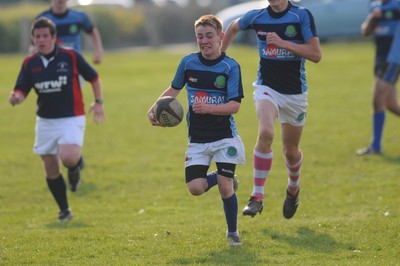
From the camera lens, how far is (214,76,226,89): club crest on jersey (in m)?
7.78

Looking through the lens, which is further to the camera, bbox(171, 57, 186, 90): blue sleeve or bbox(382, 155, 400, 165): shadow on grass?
bbox(382, 155, 400, 165): shadow on grass

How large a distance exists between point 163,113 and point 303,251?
1.72 m

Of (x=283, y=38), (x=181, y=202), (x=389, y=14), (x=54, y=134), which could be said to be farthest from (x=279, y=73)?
(x=389, y=14)

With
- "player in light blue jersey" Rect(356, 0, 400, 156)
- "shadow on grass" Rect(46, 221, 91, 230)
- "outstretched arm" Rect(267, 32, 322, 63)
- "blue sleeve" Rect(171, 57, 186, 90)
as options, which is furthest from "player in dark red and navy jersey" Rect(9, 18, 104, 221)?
"player in light blue jersey" Rect(356, 0, 400, 156)

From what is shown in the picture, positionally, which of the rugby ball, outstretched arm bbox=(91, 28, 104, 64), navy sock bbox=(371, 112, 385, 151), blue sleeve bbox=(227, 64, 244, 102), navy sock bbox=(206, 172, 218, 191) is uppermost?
blue sleeve bbox=(227, 64, 244, 102)

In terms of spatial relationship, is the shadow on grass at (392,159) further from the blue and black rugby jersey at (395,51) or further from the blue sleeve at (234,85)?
the blue sleeve at (234,85)

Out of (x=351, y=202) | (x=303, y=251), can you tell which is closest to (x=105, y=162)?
(x=351, y=202)

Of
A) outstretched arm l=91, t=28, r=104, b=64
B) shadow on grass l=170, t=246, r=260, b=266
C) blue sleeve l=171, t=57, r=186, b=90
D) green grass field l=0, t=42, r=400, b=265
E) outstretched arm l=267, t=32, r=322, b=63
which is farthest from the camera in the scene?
outstretched arm l=91, t=28, r=104, b=64

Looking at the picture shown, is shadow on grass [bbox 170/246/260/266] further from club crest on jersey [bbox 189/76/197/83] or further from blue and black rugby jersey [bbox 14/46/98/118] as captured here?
blue and black rugby jersey [bbox 14/46/98/118]

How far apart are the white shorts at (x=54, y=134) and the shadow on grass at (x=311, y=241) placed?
2.48 metres

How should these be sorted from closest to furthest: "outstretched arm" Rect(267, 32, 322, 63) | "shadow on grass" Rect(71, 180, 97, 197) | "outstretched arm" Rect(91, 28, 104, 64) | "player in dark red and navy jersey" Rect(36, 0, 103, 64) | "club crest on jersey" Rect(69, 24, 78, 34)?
"outstretched arm" Rect(267, 32, 322, 63), "shadow on grass" Rect(71, 180, 97, 197), "outstretched arm" Rect(91, 28, 104, 64), "player in dark red and navy jersey" Rect(36, 0, 103, 64), "club crest on jersey" Rect(69, 24, 78, 34)

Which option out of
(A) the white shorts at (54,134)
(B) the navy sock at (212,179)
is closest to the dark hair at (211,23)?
(B) the navy sock at (212,179)

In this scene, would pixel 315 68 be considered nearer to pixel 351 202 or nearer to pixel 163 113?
pixel 351 202

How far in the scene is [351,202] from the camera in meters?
10.4
